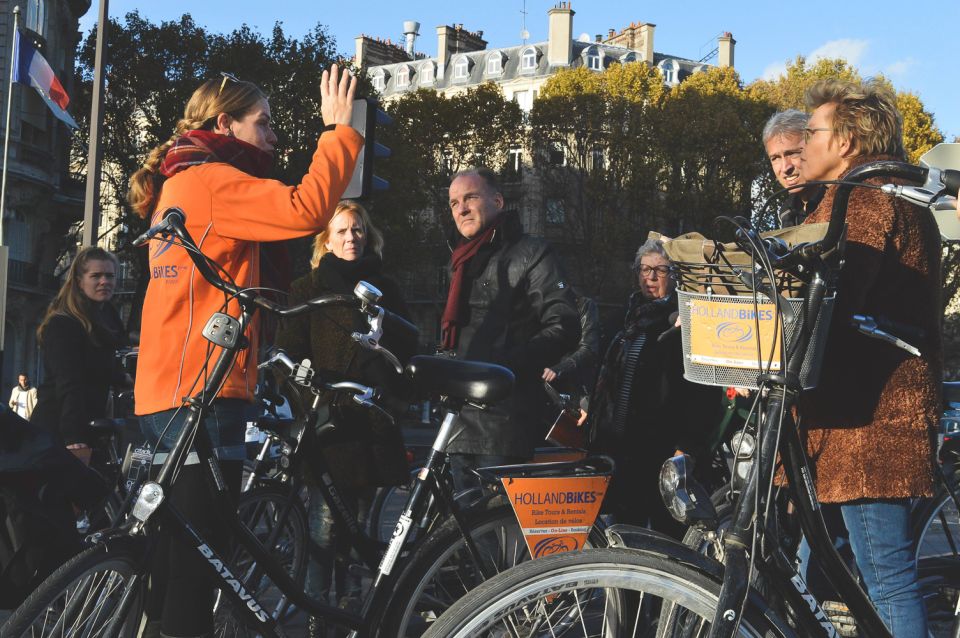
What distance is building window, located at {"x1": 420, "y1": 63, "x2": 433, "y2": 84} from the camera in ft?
213

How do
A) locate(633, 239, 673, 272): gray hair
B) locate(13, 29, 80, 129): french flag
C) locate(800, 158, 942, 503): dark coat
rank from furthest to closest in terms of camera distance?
locate(13, 29, 80, 129): french flag → locate(633, 239, 673, 272): gray hair → locate(800, 158, 942, 503): dark coat

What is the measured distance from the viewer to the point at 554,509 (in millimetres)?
3508

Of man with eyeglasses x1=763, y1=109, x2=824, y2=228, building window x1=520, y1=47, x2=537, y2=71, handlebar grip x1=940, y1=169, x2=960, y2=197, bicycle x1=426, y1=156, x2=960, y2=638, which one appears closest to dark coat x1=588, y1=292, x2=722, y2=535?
man with eyeglasses x1=763, y1=109, x2=824, y2=228

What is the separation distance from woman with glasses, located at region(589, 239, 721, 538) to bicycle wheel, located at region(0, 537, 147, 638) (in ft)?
9.29

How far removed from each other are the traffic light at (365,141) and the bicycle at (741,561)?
125cm

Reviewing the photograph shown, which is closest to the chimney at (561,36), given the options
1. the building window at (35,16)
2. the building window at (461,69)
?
the building window at (461,69)

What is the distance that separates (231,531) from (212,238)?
93 centimetres

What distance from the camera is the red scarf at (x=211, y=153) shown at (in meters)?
3.67

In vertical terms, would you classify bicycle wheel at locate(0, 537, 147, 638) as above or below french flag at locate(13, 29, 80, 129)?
below

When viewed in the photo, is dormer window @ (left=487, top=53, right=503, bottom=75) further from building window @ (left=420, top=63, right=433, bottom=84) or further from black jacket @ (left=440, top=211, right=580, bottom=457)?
black jacket @ (left=440, top=211, right=580, bottom=457)

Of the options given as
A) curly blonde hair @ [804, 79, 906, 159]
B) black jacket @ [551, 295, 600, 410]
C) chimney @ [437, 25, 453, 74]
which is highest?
chimney @ [437, 25, 453, 74]

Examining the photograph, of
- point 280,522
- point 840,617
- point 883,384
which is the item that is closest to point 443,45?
point 280,522

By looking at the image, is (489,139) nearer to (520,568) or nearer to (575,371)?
(575,371)

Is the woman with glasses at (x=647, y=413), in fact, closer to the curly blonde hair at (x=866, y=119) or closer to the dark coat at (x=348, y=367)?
the dark coat at (x=348, y=367)
